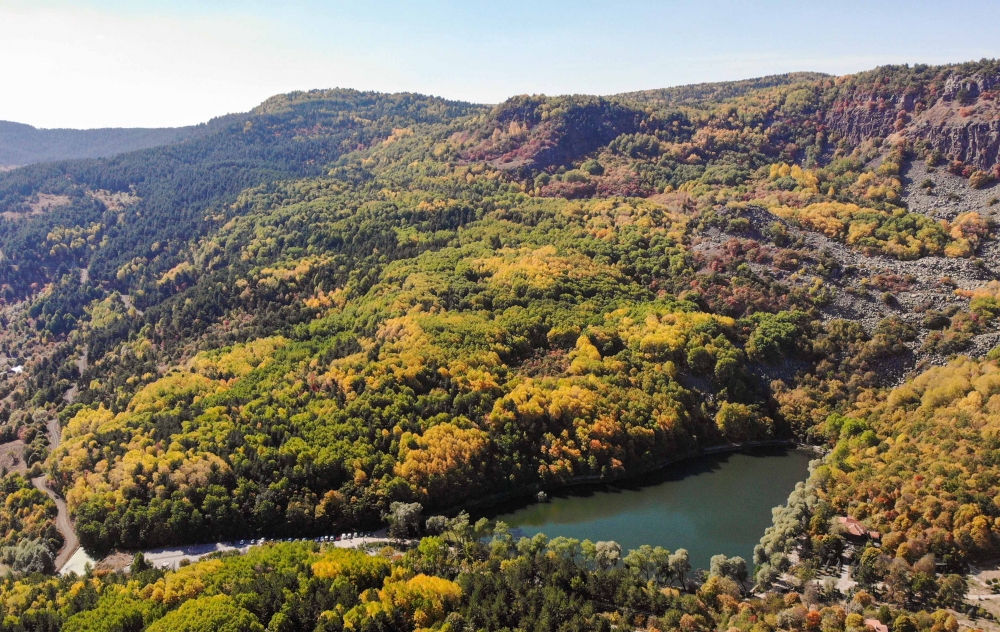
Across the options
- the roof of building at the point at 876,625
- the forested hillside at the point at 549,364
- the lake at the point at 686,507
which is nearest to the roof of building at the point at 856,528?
the forested hillside at the point at 549,364

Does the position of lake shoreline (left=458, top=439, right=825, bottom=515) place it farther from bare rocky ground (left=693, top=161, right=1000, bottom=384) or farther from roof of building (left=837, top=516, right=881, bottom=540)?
roof of building (left=837, top=516, right=881, bottom=540)

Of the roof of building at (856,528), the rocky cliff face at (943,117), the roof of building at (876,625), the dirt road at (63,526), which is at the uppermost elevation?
the rocky cliff face at (943,117)

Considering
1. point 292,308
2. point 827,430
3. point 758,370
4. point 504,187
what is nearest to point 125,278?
point 292,308

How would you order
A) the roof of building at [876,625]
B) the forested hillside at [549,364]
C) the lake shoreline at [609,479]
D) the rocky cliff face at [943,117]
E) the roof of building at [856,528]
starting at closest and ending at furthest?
the roof of building at [876,625], the forested hillside at [549,364], the roof of building at [856,528], the lake shoreline at [609,479], the rocky cliff face at [943,117]

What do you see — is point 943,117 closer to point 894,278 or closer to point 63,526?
point 894,278

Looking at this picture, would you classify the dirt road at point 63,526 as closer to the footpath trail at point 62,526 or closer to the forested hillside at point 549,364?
the footpath trail at point 62,526

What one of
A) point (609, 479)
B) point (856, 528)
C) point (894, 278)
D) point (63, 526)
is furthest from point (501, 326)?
point (894, 278)

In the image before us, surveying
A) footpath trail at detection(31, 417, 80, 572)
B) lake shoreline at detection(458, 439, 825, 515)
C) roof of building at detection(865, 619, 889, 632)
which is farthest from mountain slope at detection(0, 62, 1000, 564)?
roof of building at detection(865, 619, 889, 632)
